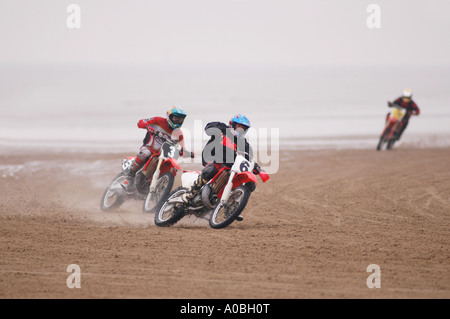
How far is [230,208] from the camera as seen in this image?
10336 mm

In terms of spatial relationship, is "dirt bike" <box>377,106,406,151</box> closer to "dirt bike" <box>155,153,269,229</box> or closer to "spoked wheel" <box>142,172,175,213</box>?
"spoked wheel" <box>142,172,175,213</box>

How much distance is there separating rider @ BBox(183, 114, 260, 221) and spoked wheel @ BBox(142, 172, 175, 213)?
1361mm

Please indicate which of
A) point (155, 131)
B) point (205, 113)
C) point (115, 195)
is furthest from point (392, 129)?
point (205, 113)

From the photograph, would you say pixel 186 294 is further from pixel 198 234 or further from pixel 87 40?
pixel 87 40

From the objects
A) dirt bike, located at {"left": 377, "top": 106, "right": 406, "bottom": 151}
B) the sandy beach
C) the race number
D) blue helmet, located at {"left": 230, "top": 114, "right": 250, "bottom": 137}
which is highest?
dirt bike, located at {"left": 377, "top": 106, "right": 406, "bottom": 151}

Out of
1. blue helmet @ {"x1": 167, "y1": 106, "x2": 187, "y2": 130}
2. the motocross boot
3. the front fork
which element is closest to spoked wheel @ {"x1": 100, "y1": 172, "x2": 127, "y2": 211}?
the front fork

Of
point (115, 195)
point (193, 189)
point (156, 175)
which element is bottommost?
point (193, 189)

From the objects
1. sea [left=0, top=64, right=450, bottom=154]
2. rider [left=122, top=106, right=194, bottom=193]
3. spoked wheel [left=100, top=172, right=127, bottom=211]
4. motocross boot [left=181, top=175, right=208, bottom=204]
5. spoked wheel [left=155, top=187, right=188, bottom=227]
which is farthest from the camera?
sea [left=0, top=64, right=450, bottom=154]

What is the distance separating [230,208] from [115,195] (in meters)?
3.38

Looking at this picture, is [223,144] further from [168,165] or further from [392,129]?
[392,129]

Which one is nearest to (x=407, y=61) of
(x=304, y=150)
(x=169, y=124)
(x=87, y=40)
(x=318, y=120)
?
(x=87, y=40)

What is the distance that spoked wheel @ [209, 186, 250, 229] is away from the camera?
9969 mm

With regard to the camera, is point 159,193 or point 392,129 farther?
point 392,129
